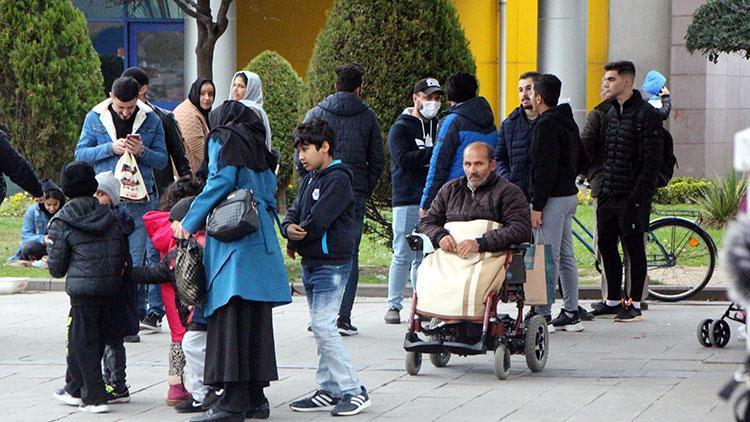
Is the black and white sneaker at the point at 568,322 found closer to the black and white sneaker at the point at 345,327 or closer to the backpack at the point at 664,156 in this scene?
the backpack at the point at 664,156

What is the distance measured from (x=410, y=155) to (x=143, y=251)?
2.22 metres

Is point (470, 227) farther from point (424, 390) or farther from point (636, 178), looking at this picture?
point (636, 178)

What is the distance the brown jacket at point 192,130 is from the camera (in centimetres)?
1153

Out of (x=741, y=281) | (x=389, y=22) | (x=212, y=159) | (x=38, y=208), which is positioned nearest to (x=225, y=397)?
(x=212, y=159)

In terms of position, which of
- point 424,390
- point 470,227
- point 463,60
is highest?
point 463,60

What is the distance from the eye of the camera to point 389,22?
1328 centimetres

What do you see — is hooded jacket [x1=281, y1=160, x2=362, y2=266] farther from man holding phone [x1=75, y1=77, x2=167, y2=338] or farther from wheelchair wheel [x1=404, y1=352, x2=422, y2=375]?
man holding phone [x1=75, y1=77, x2=167, y2=338]

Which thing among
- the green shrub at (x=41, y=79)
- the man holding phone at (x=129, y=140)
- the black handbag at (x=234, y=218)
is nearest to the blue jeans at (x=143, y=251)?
the man holding phone at (x=129, y=140)

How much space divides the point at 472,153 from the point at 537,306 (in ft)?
5.32

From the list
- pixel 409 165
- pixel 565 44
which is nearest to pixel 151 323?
pixel 409 165

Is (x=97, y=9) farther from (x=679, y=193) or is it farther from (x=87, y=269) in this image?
(x=87, y=269)

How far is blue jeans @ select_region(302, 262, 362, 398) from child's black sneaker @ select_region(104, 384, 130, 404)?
120cm

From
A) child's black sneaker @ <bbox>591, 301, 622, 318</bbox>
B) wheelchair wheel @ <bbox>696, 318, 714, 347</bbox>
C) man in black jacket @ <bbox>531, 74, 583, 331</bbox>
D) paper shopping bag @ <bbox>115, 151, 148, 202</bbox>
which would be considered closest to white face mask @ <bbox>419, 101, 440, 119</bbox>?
man in black jacket @ <bbox>531, 74, 583, 331</bbox>

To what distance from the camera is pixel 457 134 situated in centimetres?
1035
